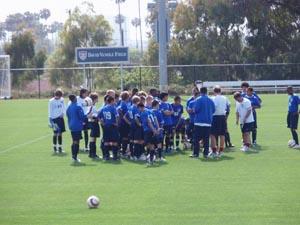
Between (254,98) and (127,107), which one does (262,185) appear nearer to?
(127,107)

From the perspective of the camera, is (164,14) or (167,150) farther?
(164,14)

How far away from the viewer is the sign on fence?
47.8 m

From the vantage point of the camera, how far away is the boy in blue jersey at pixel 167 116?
2229 cm

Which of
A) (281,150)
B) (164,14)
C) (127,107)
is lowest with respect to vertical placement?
(281,150)

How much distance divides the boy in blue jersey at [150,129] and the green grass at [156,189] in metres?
0.64

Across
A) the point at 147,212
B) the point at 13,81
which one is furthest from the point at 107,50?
the point at 147,212

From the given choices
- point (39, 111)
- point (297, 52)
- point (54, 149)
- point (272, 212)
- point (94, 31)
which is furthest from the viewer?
point (94, 31)

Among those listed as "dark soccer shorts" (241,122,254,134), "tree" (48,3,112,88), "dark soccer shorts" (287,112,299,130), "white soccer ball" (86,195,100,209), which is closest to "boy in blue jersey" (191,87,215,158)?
"dark soccer shorts" (241,122,254,134)

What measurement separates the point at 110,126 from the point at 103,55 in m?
27.4

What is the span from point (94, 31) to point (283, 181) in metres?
61.4

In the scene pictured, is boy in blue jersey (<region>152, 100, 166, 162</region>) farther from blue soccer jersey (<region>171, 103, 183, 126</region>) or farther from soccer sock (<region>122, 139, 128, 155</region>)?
blue soccer jersey (<region>171, 103, 183, 126</region>)

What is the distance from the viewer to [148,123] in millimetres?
20188

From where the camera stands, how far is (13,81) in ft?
228

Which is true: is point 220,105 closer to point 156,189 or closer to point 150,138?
point 150,138
